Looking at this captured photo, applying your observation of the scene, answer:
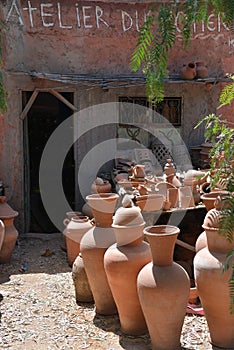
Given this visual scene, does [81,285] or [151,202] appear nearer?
[81,285]

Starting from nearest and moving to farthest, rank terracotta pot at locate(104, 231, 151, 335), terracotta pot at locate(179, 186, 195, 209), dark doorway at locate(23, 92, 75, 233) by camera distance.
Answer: terracotta pot at locate(104, 231, 151, 335) → terracotta pot at locate(179, 186, 195, 209) → dark doorway at locate(23, 92, 75, 233)

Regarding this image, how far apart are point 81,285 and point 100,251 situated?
2.03 feet

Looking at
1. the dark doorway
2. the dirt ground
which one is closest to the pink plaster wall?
the dark doorway

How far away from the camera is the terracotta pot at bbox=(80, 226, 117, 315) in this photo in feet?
12.6

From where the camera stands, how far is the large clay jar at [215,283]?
9.95 ft

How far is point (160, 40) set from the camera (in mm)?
1823

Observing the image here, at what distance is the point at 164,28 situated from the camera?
1633 mm

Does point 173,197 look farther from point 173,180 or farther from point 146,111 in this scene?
point 146,111

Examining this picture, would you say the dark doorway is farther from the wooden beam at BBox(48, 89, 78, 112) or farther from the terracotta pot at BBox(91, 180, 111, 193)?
the terracotta pot at BBox(91, 180, 111, 193)

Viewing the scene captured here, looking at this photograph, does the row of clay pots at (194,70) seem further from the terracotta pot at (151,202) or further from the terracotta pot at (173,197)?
the terracotta pot at (151,202)

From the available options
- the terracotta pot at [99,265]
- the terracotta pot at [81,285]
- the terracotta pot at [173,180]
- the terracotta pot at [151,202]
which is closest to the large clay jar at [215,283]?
the terracotta pot at [99,265]

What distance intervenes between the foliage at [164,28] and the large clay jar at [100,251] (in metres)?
2.26

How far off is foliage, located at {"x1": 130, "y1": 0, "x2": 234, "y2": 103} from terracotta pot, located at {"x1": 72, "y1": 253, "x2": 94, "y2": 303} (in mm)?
2819

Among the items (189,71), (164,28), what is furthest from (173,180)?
(164,28)
